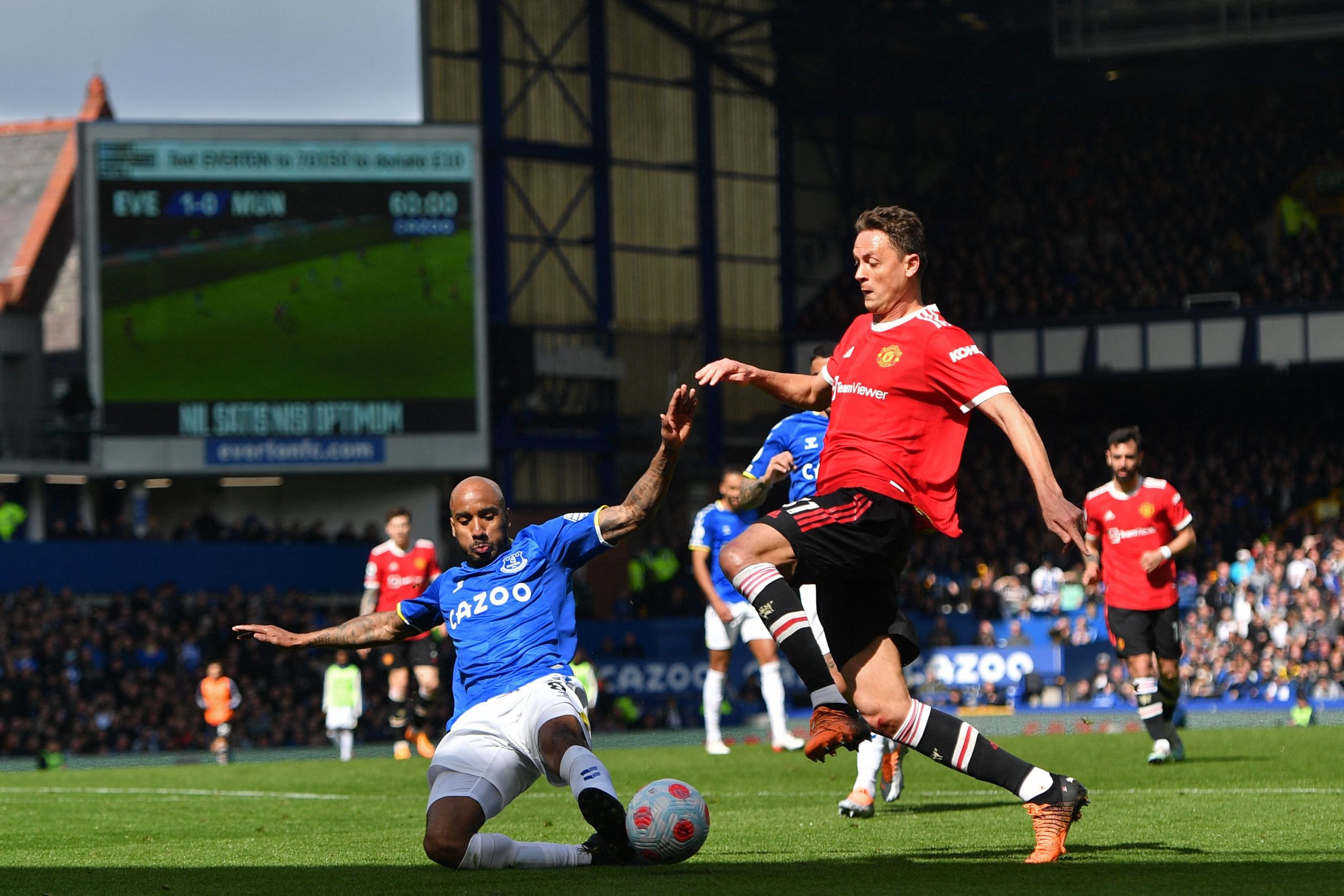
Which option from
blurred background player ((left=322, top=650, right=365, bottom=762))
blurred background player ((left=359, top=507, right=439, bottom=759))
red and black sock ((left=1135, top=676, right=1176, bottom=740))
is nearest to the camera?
red and black sock ((left=1135, top=676, right=1176, bottom=740))

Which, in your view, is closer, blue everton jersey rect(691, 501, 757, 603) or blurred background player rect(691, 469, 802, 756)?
blurred background player rect(691, 469, 802, 756)

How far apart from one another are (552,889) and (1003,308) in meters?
36.9

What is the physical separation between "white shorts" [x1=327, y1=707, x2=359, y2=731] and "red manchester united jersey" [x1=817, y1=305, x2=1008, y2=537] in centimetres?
1722

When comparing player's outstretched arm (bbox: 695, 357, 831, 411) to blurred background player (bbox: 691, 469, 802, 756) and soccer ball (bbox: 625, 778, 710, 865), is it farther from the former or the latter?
blurred background player (bbox: 691, 469, 802, 756)

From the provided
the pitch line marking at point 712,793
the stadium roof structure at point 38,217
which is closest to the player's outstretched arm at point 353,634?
the pitch line marking at point 712,793

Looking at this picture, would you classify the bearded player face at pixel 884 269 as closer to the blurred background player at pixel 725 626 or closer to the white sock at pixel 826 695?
the white sock at pixel 826 695

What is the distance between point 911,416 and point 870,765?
3261 mm

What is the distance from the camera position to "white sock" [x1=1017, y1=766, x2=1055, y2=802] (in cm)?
683

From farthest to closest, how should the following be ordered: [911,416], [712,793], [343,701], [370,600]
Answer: [343,701] → [370,600] → [712,793] → [911,416]

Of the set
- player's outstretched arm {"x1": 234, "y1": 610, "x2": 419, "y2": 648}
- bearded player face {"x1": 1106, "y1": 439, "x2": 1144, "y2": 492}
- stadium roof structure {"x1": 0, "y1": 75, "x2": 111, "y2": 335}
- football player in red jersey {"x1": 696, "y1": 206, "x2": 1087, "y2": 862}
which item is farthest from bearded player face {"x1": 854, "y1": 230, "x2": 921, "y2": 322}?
stadium roof structure {"x1": 0, "y1": 75, "x2": 111, "y2": 335}

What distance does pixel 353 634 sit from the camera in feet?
25.8

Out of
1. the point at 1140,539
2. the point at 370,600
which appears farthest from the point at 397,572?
the point at 1140,539

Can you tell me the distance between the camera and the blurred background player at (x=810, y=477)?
31.8 ft

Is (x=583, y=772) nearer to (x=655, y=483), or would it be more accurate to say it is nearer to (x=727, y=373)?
(x=655, y=483)
